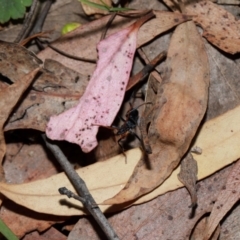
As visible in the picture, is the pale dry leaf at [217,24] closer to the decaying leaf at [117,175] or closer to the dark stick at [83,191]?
the decaying leaf at [117,175]

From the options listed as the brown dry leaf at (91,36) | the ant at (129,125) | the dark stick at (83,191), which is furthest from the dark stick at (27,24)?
the ant at (129,125)

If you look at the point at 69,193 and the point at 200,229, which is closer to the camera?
the point at 69,193

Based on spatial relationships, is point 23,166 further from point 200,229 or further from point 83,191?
A: point 200,229

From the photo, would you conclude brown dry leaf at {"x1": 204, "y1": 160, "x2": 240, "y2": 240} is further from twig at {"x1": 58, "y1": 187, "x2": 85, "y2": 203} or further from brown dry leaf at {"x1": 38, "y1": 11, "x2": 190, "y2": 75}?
brown dry leaf at {"x1": 38, "y1": 11, "x2": 190, "y2": 75}

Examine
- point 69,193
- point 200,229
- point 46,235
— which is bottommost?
point 46,235

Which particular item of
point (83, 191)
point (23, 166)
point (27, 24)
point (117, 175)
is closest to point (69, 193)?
point (83, 191)

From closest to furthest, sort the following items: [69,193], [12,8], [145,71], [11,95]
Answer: [69,193]
[11,95]
[145,71]
[12,8]

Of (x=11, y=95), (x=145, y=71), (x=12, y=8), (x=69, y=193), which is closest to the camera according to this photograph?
(x=69, y=193)
